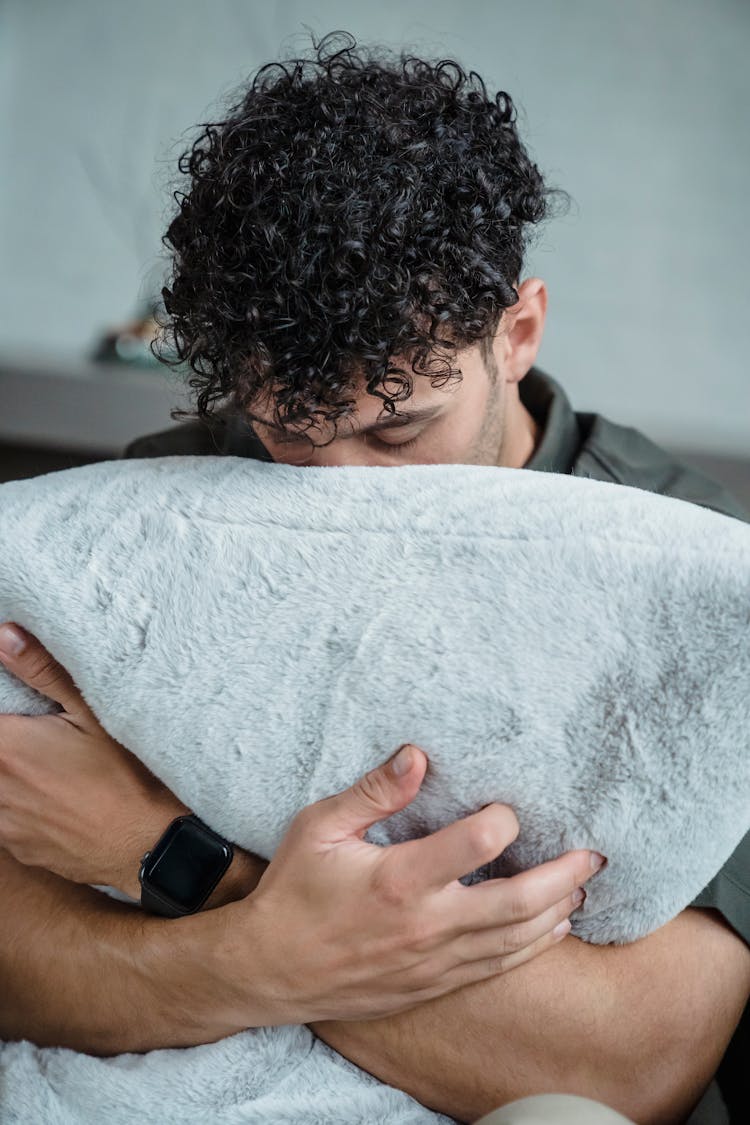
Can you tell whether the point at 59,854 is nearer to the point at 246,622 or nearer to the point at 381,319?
the point at 246,622

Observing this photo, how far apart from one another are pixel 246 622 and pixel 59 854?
30 cm

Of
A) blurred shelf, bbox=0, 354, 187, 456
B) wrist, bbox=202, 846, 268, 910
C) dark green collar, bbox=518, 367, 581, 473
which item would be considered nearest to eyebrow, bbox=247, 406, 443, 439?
dark green collar, bbox=518, 367, 581, 473

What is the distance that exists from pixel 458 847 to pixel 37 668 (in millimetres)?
377

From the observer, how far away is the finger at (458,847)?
663mm

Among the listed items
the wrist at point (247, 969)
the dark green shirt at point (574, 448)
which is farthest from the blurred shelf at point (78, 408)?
the wrist at point (247, 969)

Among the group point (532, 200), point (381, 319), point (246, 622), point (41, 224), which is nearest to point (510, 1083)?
point (246, 622)

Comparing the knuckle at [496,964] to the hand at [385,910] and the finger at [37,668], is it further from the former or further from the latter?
the finger at [37,668]

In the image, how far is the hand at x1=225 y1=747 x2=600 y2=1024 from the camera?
681 mm

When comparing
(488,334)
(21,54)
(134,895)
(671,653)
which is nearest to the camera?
(671,653)

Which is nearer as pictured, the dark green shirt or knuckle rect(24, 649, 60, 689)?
knuckle rect(24, 649, 60, 689)

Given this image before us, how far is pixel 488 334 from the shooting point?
1.00 m

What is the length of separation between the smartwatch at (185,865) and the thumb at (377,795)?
0.13m

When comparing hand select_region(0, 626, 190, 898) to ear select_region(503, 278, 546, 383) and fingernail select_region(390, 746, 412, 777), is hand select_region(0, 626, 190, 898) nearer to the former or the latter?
fingernail select_region(390, 746, 412, 777)

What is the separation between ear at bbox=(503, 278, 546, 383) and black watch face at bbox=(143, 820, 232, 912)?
1.98 ft
